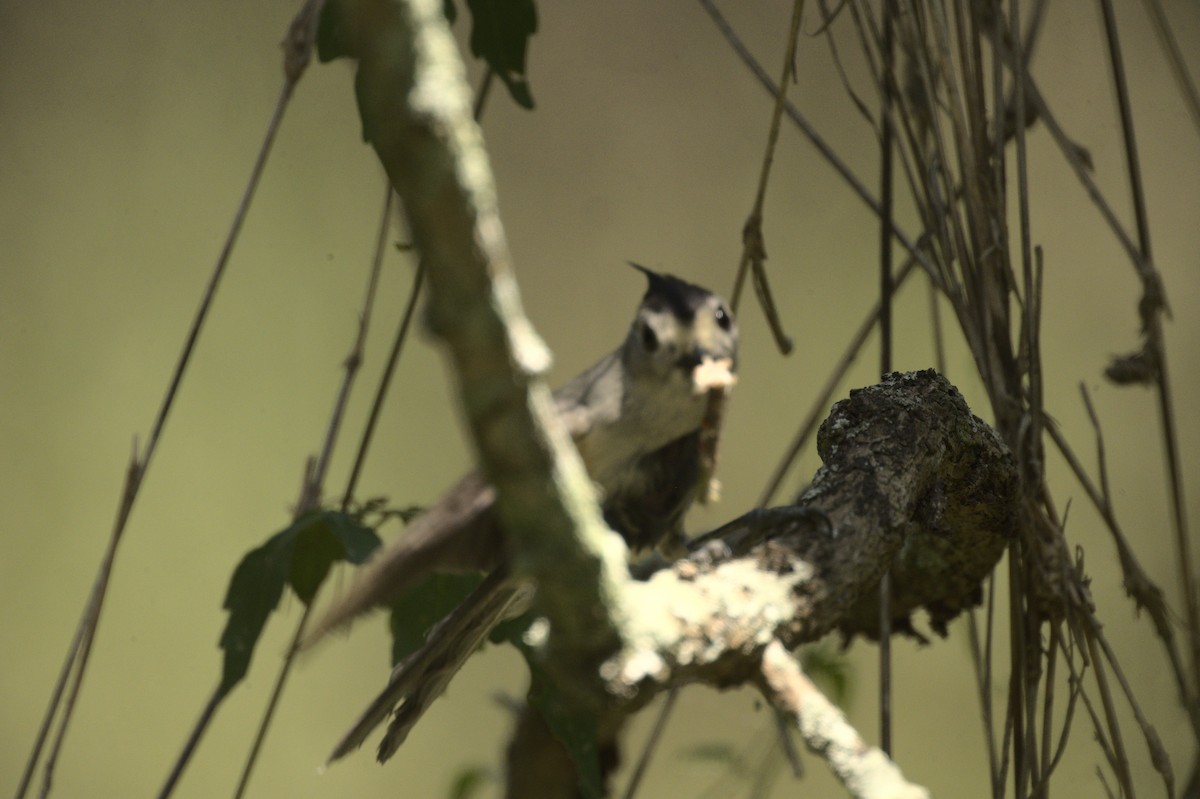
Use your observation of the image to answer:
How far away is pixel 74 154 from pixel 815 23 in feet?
4.53

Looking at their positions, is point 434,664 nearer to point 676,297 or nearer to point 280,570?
point 280,570

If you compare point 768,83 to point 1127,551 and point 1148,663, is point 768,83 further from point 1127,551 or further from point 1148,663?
point 1148,663

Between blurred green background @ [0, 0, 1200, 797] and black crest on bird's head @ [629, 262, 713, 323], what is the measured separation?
0.97m

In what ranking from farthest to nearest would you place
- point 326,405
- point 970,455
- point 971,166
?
point 326,405 < point 971,166 < point 970,455

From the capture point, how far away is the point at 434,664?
915 millimetres

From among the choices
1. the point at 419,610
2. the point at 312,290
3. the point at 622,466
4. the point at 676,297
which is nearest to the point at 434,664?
the point at 419,610

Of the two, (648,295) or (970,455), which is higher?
(648,295)

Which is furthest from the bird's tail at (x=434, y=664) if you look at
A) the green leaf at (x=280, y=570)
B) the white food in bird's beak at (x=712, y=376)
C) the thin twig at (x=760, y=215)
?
the thin twig at (x=760, y=215)

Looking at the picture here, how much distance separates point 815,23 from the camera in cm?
201

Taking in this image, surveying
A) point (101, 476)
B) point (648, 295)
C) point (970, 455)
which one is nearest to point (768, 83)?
point (648, 295)

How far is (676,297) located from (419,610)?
0.40m

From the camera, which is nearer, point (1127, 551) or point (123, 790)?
point (1127, 551)

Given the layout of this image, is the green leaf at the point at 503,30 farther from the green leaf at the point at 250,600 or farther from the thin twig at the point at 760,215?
the green leaf at the point at 250,600

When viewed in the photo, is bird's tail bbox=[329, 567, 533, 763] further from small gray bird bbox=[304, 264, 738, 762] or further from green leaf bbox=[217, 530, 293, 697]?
green leaf bbox=[217, 530, 293, 697]
